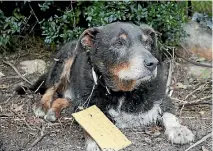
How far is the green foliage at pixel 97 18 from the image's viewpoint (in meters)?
7.07

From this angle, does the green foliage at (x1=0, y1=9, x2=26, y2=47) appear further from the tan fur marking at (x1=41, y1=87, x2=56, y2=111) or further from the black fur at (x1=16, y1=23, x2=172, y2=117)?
the black fur at (x1=16, y1=23, x2=172, y2=117)

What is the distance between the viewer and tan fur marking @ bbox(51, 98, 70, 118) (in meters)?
5.77

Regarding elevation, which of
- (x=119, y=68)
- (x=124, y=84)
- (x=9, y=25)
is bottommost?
(x=9, y=25)

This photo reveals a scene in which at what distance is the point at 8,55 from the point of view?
7797 mm

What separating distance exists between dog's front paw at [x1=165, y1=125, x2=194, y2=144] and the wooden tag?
0.44 metres

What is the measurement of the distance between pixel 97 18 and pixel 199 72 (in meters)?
1.62

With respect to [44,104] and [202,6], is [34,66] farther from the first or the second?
[202,6]

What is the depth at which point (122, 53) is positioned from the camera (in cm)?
502

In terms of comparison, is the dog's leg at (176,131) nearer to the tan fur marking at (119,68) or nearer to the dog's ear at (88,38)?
the tan fur marking at (119,68)

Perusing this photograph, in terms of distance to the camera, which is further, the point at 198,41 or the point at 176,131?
the point at 198,41

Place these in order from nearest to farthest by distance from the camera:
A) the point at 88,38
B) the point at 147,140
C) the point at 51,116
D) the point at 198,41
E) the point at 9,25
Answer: the point at 147,140 < the point at 88,38 < the point at 51,116 < the point at 9,25 < the point at 198,41

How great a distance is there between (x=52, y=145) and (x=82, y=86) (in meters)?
0.80

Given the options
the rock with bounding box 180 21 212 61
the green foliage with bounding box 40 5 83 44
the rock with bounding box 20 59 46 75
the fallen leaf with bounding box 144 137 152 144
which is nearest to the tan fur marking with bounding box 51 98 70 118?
the fallen leaf with bounding box 144 137 152 144

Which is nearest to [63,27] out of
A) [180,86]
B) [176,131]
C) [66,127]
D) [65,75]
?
[65,75]
